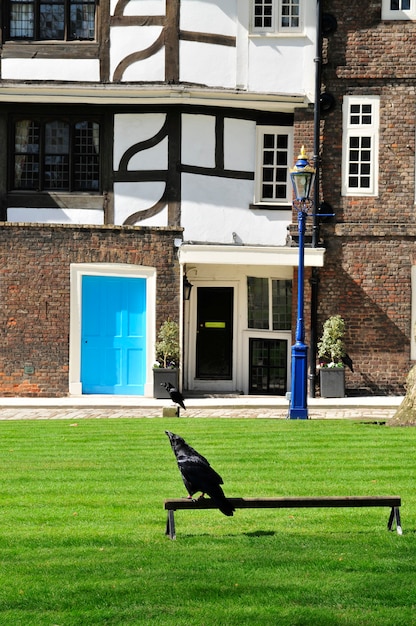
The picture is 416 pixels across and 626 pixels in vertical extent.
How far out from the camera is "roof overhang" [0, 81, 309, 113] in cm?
2292

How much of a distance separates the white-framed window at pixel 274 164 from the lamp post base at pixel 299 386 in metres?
5.65

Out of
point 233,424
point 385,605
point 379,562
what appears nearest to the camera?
point 385,605

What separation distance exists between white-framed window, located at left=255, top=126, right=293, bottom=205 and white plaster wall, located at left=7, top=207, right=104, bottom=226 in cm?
311

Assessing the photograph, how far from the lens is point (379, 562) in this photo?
8156 millimetres

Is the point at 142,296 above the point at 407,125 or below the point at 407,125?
below

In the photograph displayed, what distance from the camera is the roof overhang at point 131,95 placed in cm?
2292

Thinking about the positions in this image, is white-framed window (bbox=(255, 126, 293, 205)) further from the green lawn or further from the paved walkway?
the green lawn

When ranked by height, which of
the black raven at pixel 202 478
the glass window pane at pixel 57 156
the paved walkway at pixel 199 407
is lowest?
the paved walkway at pixel 199 407

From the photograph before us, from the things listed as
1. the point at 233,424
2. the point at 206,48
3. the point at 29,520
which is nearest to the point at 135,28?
→ the point at 206,48

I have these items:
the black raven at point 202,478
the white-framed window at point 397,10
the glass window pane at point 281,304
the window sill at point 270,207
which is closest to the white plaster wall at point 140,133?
the window sill at point 270,207

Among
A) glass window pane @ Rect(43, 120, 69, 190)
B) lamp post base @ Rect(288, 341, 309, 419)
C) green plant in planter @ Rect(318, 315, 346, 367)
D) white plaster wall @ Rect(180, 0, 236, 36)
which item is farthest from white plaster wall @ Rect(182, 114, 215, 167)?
lamp post base @ Rect(288, 341, 309, 419)

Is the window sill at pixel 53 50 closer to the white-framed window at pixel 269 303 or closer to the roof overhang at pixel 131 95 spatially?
the roof overhang at pixel 131 95

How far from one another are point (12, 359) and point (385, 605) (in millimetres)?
16881

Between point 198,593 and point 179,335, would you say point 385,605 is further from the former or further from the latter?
point 179,335
